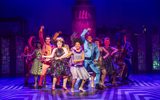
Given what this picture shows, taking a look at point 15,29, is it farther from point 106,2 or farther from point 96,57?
point 96,57

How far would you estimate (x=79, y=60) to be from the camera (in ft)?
38.1

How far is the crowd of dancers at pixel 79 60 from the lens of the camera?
11695 millimetres

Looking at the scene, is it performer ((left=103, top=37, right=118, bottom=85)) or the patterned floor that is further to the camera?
performer ((left=103, top=37, right=118, bottom=85))

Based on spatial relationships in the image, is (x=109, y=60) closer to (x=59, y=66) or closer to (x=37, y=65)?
(x=59, y=66)

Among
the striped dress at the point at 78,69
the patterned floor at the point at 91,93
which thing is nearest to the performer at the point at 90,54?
the striped dress at the point at 78,69

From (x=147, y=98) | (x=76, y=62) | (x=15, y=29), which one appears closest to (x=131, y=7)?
(x=15, y=29)

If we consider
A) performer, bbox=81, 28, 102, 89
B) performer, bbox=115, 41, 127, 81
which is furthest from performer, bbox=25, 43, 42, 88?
performer, bbox=115, 41, 127, 81

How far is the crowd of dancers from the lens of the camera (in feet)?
38.4

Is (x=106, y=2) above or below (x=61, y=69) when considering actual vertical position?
above

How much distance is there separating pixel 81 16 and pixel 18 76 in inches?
221

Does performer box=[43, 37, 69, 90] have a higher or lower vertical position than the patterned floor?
higher

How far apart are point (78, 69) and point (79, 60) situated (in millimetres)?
313

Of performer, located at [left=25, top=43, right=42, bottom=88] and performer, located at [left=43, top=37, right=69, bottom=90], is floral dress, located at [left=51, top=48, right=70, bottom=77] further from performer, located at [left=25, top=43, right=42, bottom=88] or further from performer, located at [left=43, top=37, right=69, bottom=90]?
performer, located at [left=25, top=43, right=42, bottom=88]

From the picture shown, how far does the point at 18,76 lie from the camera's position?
59.2 feet
